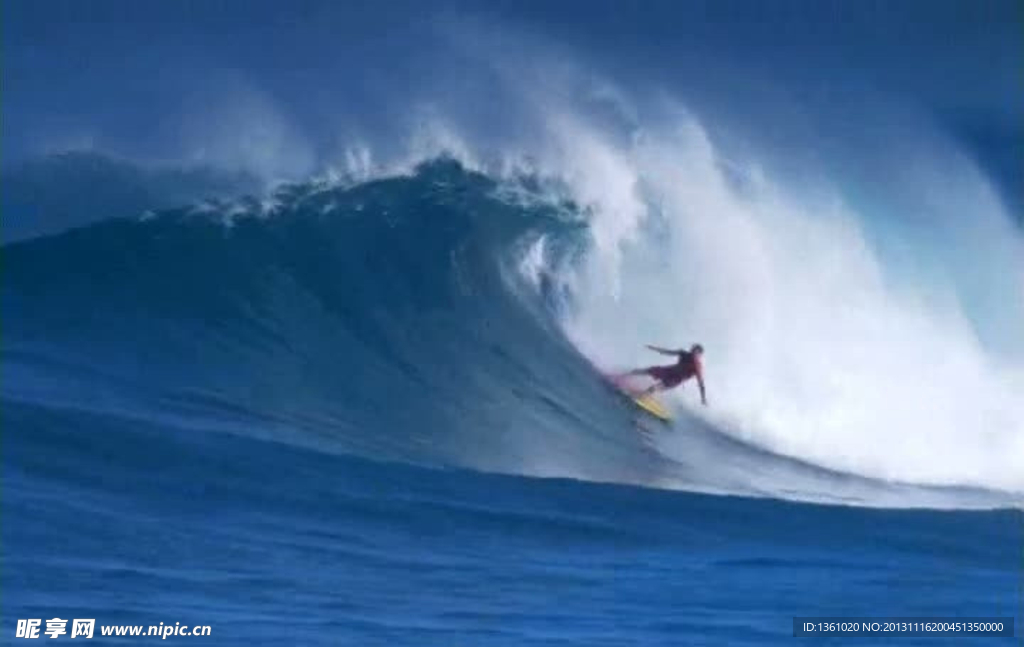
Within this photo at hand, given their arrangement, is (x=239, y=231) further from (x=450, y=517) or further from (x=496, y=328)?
(x=450, y=517)

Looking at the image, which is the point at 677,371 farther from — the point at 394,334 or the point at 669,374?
the point at 394,334

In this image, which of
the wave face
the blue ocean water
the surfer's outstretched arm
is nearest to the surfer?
the surfer's outstretched arm

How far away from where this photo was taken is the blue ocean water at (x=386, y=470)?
7.63 metres

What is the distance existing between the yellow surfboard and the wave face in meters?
0.09

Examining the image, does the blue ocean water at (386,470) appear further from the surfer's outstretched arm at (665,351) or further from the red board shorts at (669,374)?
the surfer's outstretched arm at (665,351)

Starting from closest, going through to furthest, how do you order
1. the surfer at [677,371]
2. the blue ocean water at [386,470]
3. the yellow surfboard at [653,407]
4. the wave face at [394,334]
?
the blue ocean water at [386,470] < the wave face at [394,334] < the yellow surfboard at [653,407] < the surfer at [677,371]

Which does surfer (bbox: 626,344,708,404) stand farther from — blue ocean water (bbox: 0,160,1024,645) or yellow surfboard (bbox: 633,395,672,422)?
blue ocean water (bbox: 0,160,1024,645)

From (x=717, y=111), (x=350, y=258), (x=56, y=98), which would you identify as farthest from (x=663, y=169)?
(x=56, y=98)

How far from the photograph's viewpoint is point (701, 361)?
1122 centimetres

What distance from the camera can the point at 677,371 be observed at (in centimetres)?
1099

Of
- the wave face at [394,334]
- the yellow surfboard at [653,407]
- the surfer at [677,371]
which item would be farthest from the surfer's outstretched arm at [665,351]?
the yellow surfboard at [653,407]

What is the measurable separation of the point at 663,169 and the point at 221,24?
2.82 metres

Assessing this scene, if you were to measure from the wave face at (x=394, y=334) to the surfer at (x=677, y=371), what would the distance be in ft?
0.52

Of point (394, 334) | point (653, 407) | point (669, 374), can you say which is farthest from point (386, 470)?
point (669, 374)
